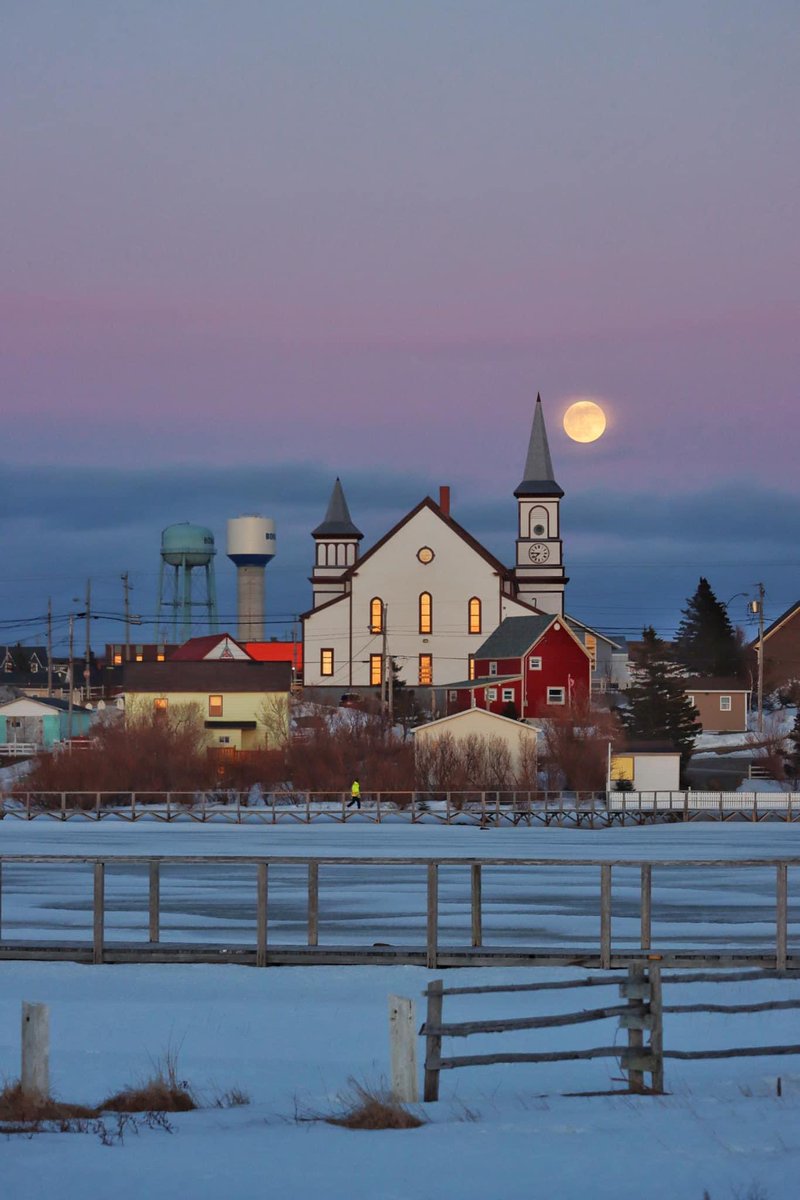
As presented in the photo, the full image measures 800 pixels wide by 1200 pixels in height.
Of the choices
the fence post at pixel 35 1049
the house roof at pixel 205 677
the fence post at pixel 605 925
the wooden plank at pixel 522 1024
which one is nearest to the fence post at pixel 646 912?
the fence post at pixel 605 925

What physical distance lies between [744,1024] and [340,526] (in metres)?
105

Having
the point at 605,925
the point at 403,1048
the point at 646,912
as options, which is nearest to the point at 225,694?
the point at 646,912

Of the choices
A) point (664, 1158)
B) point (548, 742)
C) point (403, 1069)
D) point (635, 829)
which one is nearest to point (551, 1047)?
point (403, 1069)

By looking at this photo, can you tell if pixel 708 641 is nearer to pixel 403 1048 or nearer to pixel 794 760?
pixel 794 760

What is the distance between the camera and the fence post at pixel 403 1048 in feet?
41.2

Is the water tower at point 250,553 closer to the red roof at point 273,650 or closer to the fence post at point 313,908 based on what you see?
the red roof at point 273,650

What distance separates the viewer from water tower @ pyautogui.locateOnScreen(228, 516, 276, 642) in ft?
540

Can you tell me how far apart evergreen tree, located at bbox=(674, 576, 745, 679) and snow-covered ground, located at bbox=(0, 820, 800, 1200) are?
9685 centimetres

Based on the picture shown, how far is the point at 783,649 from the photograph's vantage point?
127562 mm

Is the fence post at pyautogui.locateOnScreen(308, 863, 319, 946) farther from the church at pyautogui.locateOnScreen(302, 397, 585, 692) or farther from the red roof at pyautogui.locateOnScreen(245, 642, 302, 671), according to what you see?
the red roof at pyautogui.locateOnScreen(245, 642, 302, 671)

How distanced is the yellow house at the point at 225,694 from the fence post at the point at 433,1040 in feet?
259

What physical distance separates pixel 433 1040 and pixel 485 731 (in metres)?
69.5

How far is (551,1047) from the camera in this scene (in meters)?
17.3

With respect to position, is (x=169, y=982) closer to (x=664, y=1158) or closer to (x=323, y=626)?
(x=664, y=1158)
